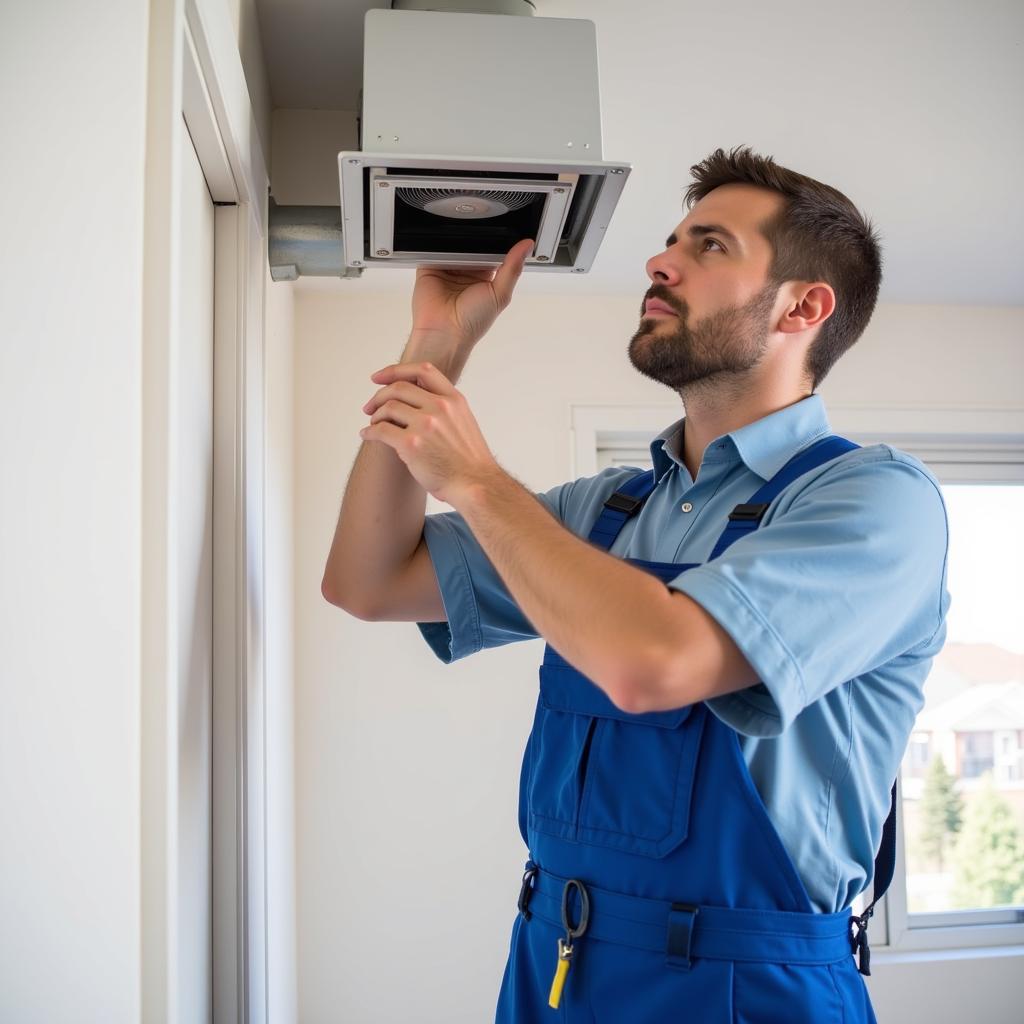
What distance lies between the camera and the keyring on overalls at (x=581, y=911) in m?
1.10

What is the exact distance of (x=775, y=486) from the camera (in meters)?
1.16

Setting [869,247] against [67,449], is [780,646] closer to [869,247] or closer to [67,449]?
[67,449]

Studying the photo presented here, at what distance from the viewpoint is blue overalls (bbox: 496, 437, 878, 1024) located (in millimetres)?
1031

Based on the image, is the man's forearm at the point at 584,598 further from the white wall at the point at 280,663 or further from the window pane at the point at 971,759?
the window pane at the point at 971,759

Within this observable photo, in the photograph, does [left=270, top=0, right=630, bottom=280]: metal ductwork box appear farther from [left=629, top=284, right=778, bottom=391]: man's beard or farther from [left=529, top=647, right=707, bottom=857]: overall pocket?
[left=529, top=647, right=707, bottom=857]: overall pocket

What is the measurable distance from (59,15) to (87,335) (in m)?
0.24

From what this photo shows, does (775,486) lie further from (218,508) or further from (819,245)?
(218,508)

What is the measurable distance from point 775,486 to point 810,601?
268 millimetres

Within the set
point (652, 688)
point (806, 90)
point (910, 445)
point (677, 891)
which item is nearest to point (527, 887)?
point (677, 891)

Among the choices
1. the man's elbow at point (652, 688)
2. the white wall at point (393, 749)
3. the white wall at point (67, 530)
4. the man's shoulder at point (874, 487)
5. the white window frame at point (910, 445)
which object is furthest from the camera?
the white window frame at point (910, 445)

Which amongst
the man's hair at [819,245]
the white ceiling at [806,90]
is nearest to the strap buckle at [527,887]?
the man's hair at [819,245]

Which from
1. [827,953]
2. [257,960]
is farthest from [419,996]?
[827,953]

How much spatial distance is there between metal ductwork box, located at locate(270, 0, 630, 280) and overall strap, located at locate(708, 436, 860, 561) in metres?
0.37

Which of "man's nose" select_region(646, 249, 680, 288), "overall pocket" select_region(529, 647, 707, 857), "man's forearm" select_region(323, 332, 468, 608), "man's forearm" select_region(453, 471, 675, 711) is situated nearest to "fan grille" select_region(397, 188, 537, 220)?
"man's nose" select_region(646, 249, 680, 288)
